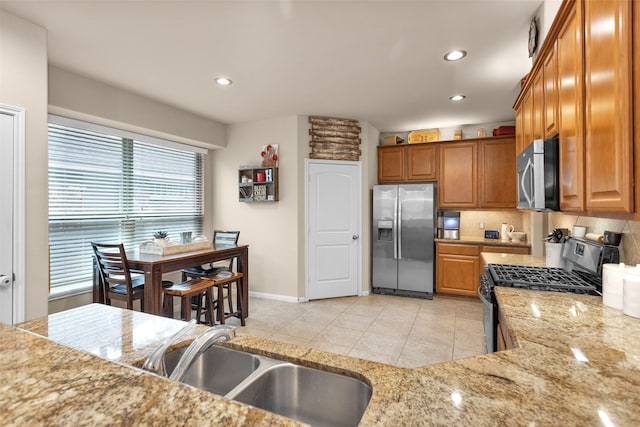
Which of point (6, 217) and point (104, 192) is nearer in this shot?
point (6, 217)

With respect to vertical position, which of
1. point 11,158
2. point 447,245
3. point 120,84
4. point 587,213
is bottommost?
point 447,245

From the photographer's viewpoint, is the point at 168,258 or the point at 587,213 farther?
the point at 168,258

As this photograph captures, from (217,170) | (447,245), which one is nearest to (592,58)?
(447,245)

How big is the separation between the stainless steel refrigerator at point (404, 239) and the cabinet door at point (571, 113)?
3.01 m

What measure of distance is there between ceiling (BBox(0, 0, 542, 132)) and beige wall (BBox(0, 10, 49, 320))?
0.14m

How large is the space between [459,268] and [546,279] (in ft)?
8.81

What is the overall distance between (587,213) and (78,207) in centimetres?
417

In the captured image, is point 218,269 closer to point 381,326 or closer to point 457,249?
point 381,326

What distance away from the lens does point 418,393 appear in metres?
0.77

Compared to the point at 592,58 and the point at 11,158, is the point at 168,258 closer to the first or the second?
the point at 11,158

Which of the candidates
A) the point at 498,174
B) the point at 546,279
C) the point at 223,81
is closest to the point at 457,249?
the point at 498,174

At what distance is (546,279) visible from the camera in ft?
6.48

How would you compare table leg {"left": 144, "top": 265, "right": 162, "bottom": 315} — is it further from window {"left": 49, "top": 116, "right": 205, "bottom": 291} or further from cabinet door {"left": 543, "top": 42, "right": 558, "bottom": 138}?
cabinet door {"left": 543, "top": 42, "right": 558, "bottom": 138}

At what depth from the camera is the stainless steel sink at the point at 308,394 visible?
93 cm
